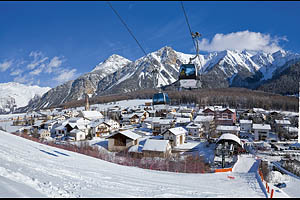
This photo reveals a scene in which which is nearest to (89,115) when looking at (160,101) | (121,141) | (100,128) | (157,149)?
(100,128)

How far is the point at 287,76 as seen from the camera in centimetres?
14862

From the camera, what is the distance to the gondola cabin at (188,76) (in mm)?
8359

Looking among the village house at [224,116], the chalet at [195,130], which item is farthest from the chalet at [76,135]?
the village house at [224,116]

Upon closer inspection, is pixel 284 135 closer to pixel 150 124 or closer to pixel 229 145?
pixel 229 145

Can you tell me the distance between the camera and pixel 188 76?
8.43 m

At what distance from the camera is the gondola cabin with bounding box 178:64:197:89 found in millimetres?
→ 8359

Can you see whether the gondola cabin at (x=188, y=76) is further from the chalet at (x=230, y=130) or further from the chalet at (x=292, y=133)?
the chalet at (x=292, y=133)

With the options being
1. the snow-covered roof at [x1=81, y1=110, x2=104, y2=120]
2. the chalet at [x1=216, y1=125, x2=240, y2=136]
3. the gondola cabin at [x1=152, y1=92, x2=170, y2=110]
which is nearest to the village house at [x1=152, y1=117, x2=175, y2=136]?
the chalet at [x1=216, y1=125, x2=240, y2=136]

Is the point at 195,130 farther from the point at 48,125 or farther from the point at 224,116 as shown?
the point at 48,125

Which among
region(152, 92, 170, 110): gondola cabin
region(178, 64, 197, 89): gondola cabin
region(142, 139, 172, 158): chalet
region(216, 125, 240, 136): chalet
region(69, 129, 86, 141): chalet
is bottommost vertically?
region(69, 129, 86, 141): chalet

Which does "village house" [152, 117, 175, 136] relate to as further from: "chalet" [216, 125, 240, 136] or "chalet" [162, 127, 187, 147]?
"chalet" [216, 125, 240, 136]

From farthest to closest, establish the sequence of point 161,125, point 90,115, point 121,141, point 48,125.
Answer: point 90,115 < point 48,125 < point 161,125 < point 121,141

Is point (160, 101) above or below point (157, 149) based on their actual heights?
above

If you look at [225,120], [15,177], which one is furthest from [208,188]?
[225,120]
